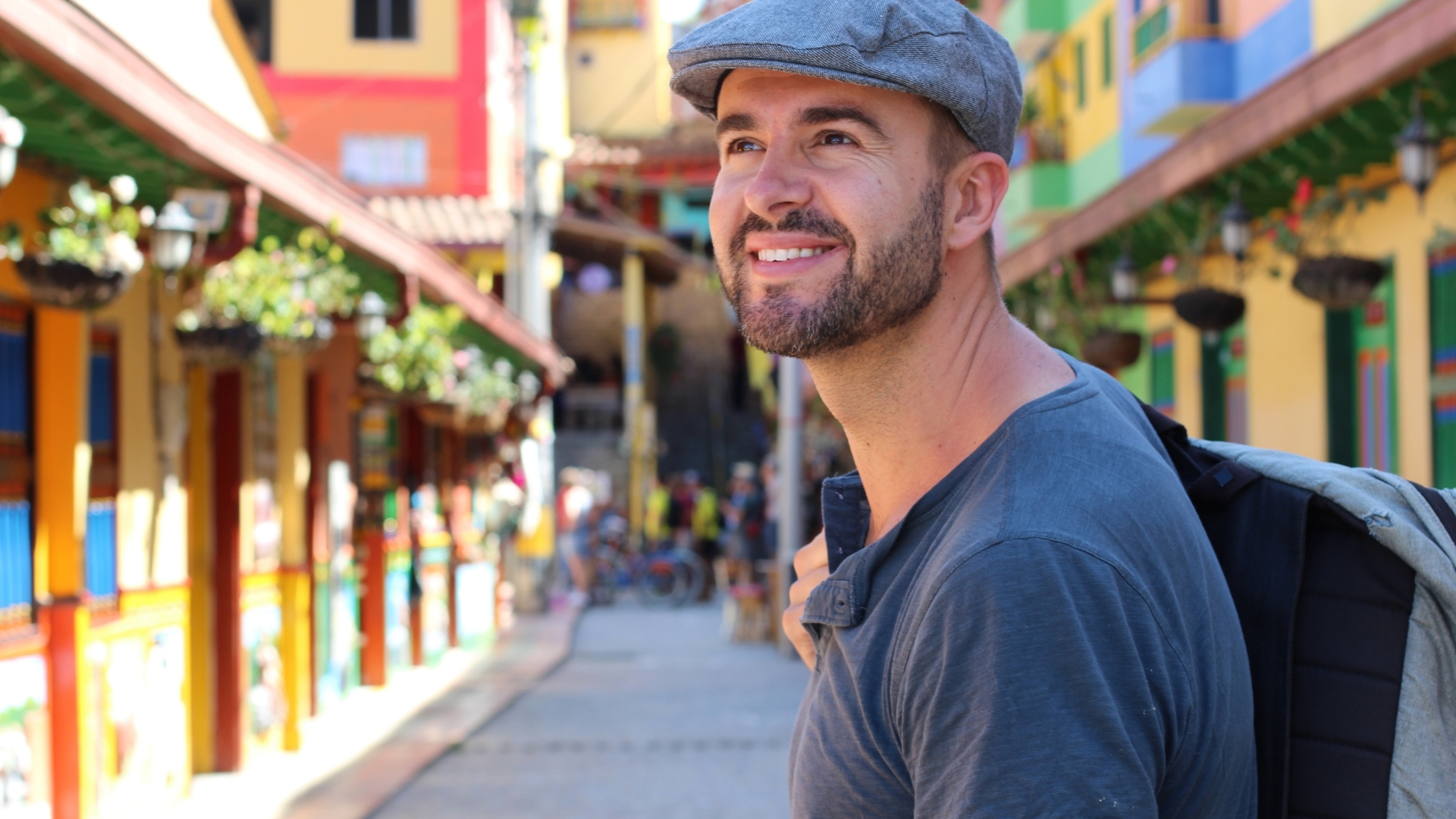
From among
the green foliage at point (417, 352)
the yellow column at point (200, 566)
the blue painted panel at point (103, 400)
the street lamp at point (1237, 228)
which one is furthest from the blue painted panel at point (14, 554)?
Answer: the street lamp at point (1237, 228)

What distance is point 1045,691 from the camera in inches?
53.1

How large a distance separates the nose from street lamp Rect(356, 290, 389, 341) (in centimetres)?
872

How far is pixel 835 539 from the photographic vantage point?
6.62 ft

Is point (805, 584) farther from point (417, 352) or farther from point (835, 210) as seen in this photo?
point (417, 352)

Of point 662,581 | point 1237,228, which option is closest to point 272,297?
point 1237,228

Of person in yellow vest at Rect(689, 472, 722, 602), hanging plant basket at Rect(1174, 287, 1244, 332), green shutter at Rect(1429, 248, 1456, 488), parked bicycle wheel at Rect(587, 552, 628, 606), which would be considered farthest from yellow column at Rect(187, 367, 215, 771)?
person in yellow vest at Rect(689, 472, 722, 602)

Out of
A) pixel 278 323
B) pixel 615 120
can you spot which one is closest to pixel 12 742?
pixel 278 323

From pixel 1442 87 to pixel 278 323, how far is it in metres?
5.50

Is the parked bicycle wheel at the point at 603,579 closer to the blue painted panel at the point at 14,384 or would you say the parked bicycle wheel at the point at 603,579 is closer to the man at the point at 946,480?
the blue painted panel at the point at 14,384

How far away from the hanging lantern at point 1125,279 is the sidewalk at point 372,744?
5432 mm

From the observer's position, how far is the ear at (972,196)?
177cm

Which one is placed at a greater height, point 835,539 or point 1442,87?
point 1442,87

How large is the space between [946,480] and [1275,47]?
1267 cm

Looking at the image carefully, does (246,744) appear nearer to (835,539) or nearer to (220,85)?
(220,85)
